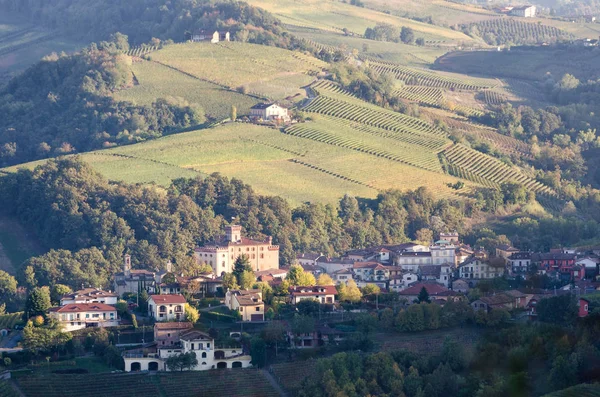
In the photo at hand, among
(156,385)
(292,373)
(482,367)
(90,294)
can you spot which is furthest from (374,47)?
(482,367)

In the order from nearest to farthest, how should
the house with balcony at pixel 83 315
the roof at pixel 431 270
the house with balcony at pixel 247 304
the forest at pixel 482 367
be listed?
1. the forest at pixel 482 367
2. the house with balcony at pixel 83 315
3. the house with balcony at pixel 247 304
4. the roof at pixel 431 270

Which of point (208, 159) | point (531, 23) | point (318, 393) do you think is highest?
point (531, 23)

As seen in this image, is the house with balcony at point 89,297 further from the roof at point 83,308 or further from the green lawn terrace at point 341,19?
the green lawn terrace at point 341,19

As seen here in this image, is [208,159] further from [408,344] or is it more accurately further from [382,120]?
[408,344]

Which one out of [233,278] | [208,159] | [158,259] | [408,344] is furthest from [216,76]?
[408,344]

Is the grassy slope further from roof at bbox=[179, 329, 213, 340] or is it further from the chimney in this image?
roof at bbox=[179, 329, 213, 340]

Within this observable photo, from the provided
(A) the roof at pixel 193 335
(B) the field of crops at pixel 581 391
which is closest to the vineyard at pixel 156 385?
(A) the roof at pixel 193 335

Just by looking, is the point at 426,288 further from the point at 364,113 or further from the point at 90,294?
the point at 364,113
